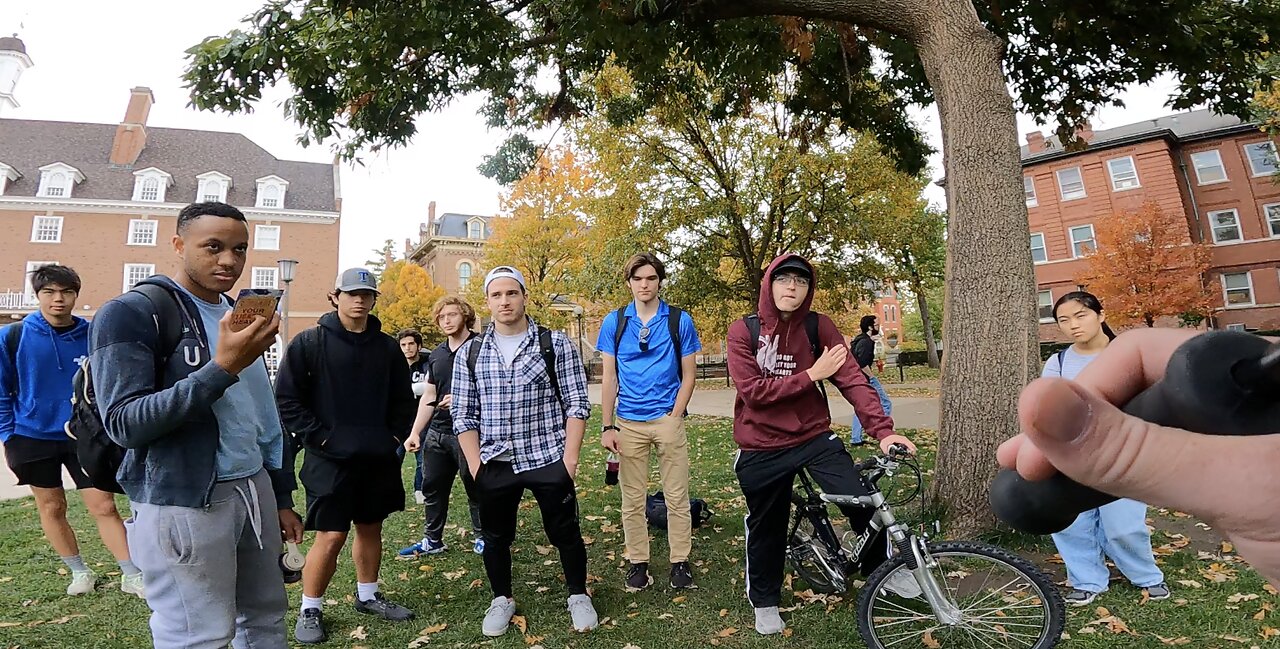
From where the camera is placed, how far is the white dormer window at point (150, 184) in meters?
39.6

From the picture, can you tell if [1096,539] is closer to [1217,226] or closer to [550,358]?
[550,358]

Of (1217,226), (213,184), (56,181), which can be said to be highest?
(213,184)

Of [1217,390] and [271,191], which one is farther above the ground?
[271,191]

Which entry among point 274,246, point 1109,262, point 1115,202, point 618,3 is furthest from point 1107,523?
point 274,246

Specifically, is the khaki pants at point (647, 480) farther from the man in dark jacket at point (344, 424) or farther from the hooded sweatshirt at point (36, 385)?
the hooded sweatshirt at point (36, 385)

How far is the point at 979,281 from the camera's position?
188 inches

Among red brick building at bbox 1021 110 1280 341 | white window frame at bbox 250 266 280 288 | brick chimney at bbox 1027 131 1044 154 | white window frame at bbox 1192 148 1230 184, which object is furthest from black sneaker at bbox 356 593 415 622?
white window frame at bbox 1192 148 1230 184

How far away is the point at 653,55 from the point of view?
22.3ft

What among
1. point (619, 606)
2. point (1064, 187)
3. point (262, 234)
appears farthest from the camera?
point (262, 234)

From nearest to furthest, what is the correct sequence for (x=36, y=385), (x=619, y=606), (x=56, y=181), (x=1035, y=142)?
(x=619, y=606) < (x=36, y=385) < (x=56, y=181) < (x=1035, y=142)

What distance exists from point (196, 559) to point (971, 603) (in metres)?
3.52

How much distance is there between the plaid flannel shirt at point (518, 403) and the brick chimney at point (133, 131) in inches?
1977

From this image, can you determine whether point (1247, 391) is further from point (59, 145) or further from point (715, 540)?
point (59, 145)

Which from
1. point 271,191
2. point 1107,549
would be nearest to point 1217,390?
point 1107,549
